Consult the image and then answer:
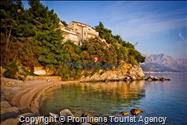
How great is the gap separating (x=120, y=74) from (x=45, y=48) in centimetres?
1197

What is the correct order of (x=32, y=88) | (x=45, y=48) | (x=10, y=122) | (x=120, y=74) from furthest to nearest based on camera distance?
(x=120, y=74)
(x=45, y=48)
(x=32, y=88)
(x=10, y=122)

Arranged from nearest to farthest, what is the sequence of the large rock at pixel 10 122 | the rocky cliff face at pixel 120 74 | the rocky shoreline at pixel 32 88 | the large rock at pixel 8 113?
the large rock at pixel 10 122, the large rock at pixel 8 113, the rocky shoreline at pixel 32 88, the rocky cliff face at pixel 120 74

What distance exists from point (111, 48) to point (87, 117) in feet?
68.1

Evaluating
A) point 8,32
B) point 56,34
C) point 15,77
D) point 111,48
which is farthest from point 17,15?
point 111,48

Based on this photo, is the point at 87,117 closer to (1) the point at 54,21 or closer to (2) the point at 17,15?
(2) the point at 17,15

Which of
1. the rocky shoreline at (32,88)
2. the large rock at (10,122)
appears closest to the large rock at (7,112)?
the rocky shoreline at (32,88)

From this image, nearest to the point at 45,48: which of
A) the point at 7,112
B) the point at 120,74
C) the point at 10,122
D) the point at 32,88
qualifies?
the point at 32,88

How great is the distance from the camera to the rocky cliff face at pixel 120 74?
974 inches

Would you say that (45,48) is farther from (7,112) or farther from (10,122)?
(10,122)

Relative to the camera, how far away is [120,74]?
90.4 ft

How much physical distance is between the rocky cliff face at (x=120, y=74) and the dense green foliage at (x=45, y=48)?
0.69 meters

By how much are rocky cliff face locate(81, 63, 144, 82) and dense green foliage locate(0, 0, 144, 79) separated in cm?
69

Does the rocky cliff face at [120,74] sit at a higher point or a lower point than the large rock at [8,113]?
higher

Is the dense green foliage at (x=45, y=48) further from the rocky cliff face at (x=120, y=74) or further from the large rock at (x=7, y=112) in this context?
the large rock at (x=7, y=112)
